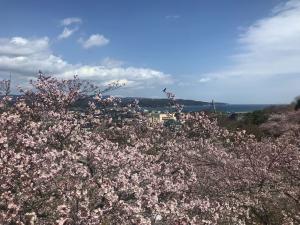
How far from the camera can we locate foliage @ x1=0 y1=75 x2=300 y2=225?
9968mm

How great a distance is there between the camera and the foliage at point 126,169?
9968 millimetres

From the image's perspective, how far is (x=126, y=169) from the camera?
12094 millimetres

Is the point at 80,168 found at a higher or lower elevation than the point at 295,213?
higher

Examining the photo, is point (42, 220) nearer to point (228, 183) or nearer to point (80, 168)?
point (80, 168)

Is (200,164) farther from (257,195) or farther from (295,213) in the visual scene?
(295,213)

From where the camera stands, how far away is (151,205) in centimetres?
1019

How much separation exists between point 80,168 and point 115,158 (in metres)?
1.41

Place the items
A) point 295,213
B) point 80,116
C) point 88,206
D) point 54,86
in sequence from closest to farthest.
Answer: point 88,206 → point 295,213 → point 80,116 → point 54,86

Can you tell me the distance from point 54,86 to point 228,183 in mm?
7936

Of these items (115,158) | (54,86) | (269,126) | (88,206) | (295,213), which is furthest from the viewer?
(269,126)

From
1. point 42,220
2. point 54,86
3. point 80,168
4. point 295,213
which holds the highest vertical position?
point 54,86

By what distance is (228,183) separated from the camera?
18766 mm

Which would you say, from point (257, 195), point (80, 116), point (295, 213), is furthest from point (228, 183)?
point (80, 116)

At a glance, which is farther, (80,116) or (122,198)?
(80,116)
